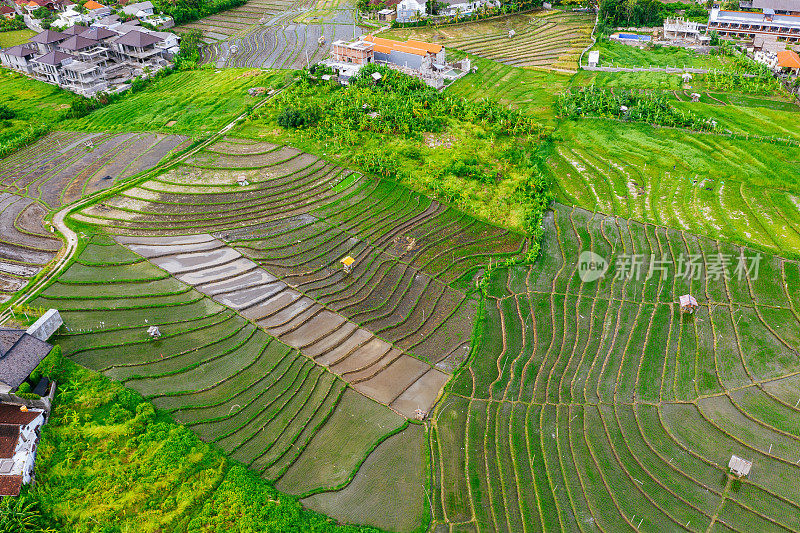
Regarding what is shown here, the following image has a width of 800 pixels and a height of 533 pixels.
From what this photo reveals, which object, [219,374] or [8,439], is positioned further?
[219,374]

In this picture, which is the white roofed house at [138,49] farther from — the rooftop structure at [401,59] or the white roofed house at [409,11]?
the white roofed house at [409,11]

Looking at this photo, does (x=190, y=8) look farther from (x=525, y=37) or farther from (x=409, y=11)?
(x=525, y=37)

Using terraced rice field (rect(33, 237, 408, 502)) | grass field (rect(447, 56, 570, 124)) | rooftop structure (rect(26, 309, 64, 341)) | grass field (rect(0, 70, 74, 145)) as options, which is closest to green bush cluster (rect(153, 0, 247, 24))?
grass field (rect(0, 70, 74, 145))

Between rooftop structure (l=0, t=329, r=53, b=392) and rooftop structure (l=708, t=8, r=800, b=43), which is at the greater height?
rooftop structure (l=708, t=8, r=800, b=43)

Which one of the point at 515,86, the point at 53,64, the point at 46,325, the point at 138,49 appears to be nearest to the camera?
the point at 46,325

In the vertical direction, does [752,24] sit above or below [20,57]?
A: below

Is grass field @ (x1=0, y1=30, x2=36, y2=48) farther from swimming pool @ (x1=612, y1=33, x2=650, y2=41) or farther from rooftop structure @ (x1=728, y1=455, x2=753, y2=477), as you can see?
rooftop structure @ (x1=728, y1=455, x2=753, y2=477)

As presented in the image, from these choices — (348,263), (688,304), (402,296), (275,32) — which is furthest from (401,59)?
(688,304)
